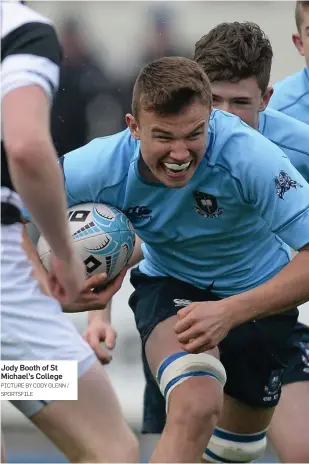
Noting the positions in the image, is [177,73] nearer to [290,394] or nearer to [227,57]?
[227,57]

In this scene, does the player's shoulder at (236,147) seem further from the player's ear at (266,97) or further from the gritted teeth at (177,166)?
the player's ear at (266,97)

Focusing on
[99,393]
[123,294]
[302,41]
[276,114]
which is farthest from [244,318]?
[123,294]

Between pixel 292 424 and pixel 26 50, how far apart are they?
2142 mm

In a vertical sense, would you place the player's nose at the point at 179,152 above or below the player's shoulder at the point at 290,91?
above

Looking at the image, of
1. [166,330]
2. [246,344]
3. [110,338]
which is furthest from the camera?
[246,344]

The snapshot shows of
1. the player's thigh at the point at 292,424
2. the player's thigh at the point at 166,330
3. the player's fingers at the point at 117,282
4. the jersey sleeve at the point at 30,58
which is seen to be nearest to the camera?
the jersey sleeve at the point at 30,58

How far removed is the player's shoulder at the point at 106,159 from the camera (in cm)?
371

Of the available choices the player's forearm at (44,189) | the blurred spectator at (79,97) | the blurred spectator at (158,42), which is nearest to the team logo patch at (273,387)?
the player's forearm at (44,189)

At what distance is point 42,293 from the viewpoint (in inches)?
110

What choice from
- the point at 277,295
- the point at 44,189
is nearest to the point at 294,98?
the point at 277,295

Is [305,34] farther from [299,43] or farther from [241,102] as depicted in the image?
[241,102]

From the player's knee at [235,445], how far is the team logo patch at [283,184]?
3.82ft

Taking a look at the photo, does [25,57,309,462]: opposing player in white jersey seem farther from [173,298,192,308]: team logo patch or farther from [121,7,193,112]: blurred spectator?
[121,7,193,112]: blurred spectator

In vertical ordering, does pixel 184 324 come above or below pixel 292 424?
above
